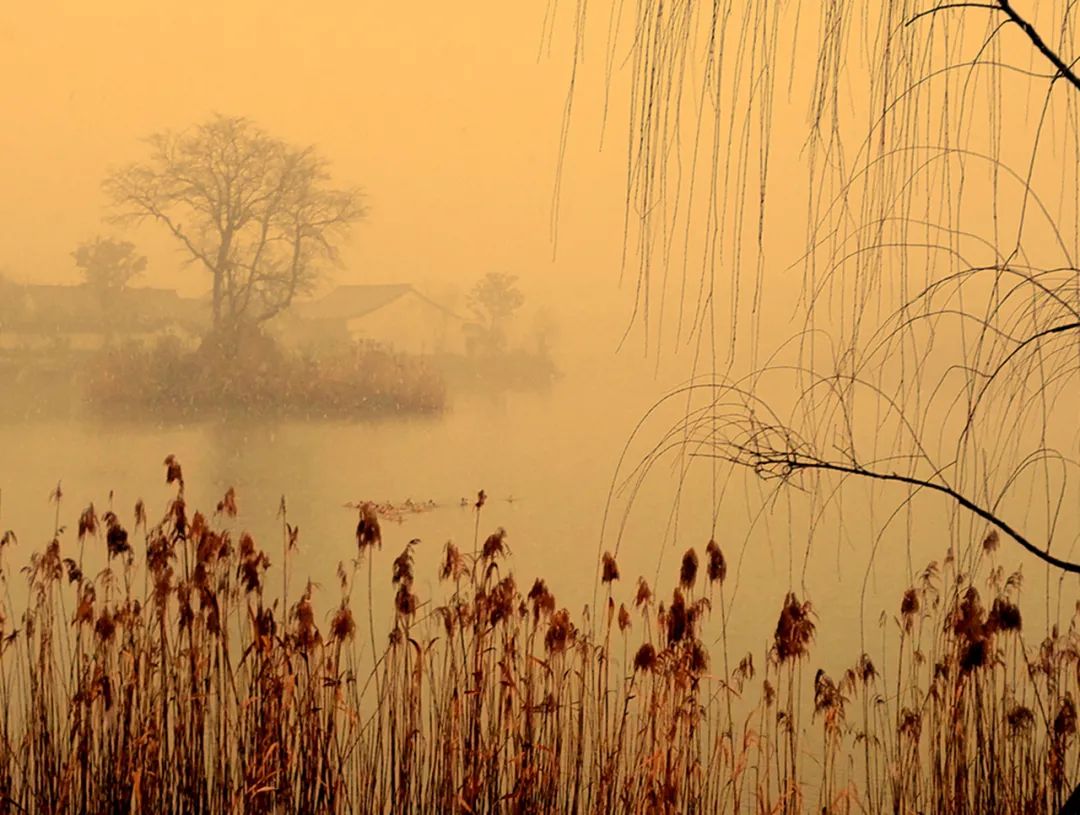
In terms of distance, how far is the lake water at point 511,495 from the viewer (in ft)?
8.25

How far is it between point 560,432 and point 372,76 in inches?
35.6

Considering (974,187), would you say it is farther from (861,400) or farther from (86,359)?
(86,359)

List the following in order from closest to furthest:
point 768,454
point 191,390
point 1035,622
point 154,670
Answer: point 768,454 → point 154,670 → point 1035,622 → point 191,390

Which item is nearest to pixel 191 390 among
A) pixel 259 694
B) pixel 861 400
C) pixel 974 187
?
pixel 259 694

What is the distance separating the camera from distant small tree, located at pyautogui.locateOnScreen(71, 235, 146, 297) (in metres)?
2.67

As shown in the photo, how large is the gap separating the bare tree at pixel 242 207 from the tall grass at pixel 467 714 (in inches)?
24.5

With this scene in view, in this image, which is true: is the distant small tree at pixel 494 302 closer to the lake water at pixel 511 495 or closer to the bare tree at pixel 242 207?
the lake water at pixel 511 495

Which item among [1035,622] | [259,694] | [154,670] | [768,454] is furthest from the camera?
[1035,622]

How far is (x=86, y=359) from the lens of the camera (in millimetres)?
2678

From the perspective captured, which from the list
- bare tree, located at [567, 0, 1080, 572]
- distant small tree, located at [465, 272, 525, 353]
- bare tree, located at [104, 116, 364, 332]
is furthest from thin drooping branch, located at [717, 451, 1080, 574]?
bare tree, located at [104, 116, 364, 332]

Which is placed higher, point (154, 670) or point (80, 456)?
point (80, 456)

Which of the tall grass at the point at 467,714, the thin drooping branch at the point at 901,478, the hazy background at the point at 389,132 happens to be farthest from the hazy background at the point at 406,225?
the thin drooping branch at the point at 901,478

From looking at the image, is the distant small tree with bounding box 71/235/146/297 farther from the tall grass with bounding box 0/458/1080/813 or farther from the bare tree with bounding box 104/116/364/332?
the tall grass with bounding box 0/458/1080/813

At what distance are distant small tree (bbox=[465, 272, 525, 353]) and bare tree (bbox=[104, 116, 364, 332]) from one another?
32 cm
